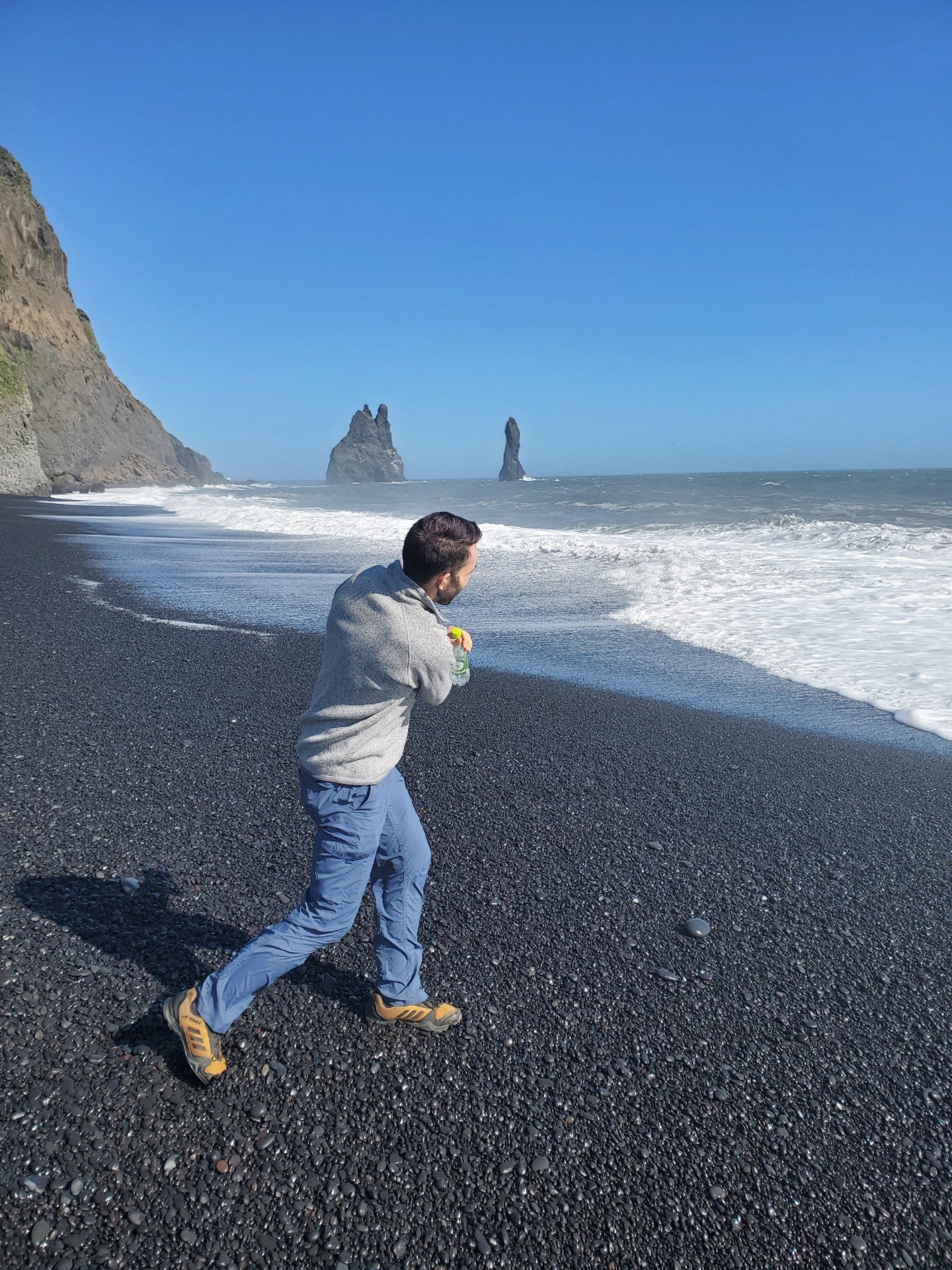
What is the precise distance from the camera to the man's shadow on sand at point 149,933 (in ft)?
9.16

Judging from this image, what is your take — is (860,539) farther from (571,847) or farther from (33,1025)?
(33,1025)

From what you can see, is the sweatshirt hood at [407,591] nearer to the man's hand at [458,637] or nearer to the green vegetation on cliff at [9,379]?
the man's hand at [458,637]

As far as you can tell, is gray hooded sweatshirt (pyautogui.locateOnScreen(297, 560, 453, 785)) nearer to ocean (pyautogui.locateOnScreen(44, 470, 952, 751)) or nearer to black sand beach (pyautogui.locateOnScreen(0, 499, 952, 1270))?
black sand beach (pyautogui.locateOnScreen(0, 499, 952, 1270))

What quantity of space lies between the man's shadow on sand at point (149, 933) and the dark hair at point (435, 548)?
1.66 meters

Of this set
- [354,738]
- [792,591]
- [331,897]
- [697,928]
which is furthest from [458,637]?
[792,591]

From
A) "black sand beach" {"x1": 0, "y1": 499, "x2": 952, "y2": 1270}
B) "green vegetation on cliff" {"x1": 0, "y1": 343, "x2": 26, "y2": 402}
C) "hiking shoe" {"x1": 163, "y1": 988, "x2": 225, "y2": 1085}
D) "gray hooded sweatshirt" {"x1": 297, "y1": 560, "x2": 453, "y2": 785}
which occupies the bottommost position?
"black sand beach" {"x1": 0, "y1": 499, "x2": 952, "y2": 1270}

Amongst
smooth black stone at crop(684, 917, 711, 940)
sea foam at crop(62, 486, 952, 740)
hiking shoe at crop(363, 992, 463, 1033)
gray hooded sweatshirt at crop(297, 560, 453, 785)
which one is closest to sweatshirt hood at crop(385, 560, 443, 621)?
gray hooded sweatshirt at crop(297, 560, 453, 785)

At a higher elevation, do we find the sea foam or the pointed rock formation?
the pointed rock formation

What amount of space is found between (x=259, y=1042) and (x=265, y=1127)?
0.35 meters

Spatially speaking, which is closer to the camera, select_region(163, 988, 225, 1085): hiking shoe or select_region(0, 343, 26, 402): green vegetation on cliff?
select_region(163, 988, 225, 1085): hiking shoe

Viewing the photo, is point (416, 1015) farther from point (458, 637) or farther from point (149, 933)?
point (458, 637)

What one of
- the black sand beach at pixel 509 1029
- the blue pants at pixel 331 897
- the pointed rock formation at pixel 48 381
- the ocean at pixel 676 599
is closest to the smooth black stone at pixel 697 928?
the black sand beach at pixel 509 1029

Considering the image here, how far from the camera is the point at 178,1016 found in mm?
2326

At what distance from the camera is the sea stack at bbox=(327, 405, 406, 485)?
180 meters
